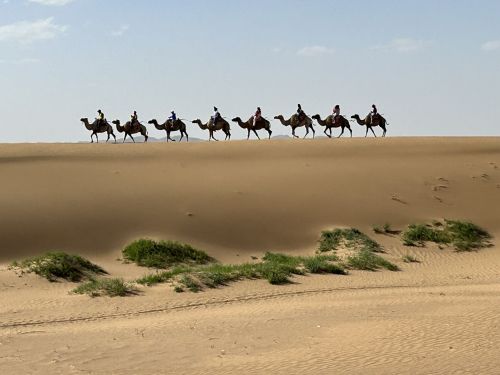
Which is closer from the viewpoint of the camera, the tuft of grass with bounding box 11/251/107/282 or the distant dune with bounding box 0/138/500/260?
the tuft of grass with bounding box 11/251/107/282

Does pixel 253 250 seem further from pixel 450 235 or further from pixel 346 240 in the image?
pixel 450 235

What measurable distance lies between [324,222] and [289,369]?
49.1 feet

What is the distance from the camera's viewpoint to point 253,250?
24.1m

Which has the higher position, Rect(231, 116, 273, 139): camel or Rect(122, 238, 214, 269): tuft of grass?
Rect(231, 116, 273, 139): camel

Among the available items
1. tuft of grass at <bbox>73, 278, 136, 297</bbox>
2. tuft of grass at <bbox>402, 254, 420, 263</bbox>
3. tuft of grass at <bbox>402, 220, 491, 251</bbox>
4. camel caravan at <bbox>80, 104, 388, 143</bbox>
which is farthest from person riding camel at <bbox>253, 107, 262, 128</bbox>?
tuft of grass at <bbox>73, 278, 136, 297</bbox>

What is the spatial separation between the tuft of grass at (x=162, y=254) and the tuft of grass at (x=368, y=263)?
3.79 metres

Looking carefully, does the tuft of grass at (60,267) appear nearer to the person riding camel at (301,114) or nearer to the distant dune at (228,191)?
the distant dune at (228,191)

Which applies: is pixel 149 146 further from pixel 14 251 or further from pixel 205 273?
pixel 205 273

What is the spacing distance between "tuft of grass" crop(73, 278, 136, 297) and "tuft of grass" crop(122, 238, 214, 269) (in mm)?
3415

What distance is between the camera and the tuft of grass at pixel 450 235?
2525cm

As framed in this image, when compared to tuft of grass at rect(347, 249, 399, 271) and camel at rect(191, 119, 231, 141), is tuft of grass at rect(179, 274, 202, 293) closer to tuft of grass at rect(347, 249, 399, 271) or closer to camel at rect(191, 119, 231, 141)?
tuft of grass at rect(347, 249, 399, 271)

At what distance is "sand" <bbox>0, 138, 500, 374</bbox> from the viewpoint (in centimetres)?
1264

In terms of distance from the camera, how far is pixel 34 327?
48.6 ft

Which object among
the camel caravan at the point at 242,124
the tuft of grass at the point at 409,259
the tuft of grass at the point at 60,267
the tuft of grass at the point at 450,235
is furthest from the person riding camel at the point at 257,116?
the tuft of grass at the point at 60,267
